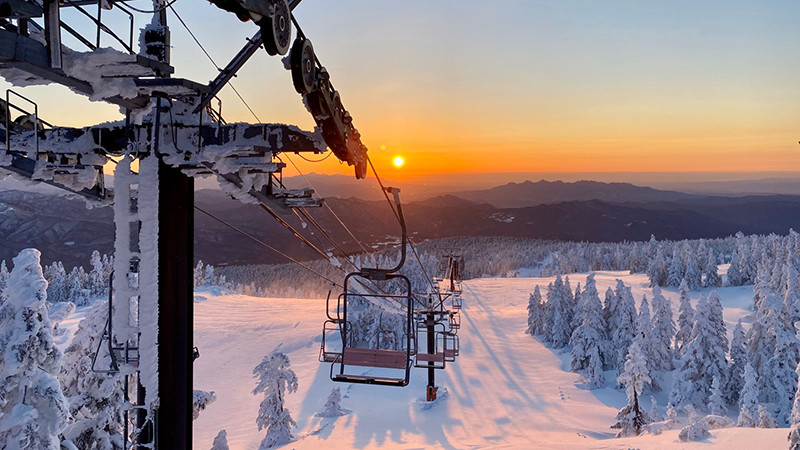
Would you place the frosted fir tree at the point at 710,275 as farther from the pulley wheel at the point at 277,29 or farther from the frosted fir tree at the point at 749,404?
the pulley wheel at the point at 277,29

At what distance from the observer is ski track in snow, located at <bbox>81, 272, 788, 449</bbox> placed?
120ft

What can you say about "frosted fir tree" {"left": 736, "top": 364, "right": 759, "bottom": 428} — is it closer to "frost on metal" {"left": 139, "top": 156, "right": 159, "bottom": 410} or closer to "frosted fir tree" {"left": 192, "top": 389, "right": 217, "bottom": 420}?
"frosted fir tree" {"left": 192, "top": 389, "right": 217, "bottom": 420}

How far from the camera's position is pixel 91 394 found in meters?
13.6

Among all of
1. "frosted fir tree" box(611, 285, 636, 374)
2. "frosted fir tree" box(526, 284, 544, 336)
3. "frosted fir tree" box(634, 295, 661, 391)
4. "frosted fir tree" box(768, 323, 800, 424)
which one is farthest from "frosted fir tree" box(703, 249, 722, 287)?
"frosted fir tree" box(768, 323, 800, 424)

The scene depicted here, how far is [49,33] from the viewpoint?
169 inches

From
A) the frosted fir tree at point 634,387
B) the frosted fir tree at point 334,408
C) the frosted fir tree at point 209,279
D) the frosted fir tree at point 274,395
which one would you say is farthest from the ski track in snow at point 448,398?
the frosted fir tree at point 209,279

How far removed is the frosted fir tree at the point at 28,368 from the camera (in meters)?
8.83

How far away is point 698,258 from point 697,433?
287 feet

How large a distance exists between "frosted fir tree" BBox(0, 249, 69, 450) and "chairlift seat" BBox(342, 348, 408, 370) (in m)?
5.50

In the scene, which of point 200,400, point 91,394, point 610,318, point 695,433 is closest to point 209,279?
point 610,318

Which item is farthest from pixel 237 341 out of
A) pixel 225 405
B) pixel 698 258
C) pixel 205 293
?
pixel 698 258

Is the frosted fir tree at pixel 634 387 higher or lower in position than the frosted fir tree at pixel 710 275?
lower

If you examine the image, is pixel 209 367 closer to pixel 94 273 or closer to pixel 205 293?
pixel 205 293

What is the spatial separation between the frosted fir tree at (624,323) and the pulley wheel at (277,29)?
5505 centimetres
